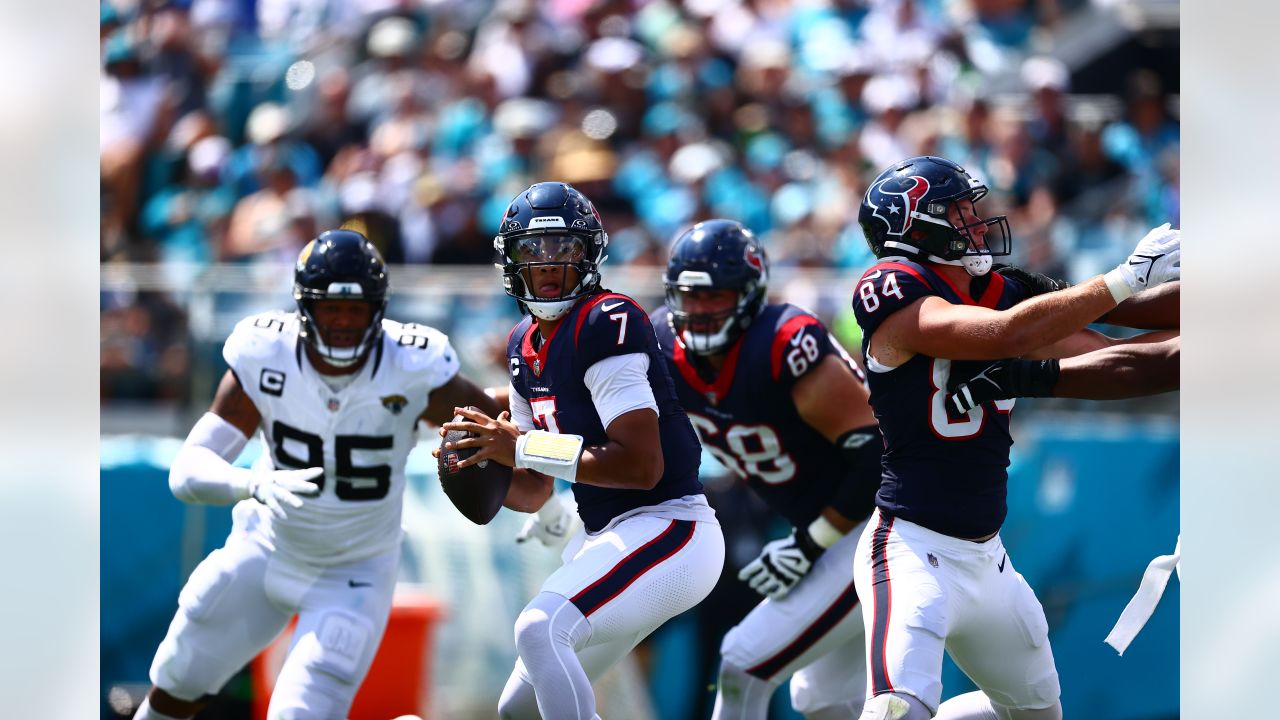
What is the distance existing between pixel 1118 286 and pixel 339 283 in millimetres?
2593

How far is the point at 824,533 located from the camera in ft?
16.7

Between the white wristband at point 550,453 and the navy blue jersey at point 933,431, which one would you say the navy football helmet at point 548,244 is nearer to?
the white wristband at point 550,453

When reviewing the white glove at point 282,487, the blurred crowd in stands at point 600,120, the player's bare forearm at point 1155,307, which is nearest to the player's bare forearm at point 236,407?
the white glove at point 282,487

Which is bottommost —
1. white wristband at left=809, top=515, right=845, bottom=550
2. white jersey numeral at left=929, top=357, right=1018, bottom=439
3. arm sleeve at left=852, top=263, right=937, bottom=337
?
white wristband at left=809, top=515, right=845, bottom=550

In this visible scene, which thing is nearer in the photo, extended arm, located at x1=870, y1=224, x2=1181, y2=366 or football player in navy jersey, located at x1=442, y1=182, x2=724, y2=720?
extended arm, located at x1=870, y1=224, x2=1181, y2=366

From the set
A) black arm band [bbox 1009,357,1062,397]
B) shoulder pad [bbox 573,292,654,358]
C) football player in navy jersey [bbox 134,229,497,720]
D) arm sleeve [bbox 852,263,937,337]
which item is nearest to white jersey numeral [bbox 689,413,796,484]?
football player in navy jersey [bbox 134,229,497,720]

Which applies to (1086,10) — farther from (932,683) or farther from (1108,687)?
(932,683)

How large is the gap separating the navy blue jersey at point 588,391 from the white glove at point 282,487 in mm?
741

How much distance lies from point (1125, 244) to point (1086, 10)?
313cm

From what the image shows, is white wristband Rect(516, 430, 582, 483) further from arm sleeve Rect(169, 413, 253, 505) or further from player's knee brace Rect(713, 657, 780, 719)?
player's knee brace Rect(713, 657, 780, 719)

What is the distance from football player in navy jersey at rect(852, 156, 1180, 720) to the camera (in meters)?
3.88

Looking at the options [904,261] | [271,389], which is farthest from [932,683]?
[271,389]

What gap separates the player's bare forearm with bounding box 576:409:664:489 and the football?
1.13 ft

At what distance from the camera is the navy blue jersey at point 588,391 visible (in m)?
4.22
